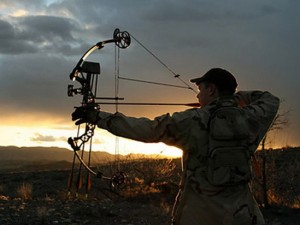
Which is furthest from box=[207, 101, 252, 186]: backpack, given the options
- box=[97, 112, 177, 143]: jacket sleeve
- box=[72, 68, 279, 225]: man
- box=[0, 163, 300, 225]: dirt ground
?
box=[0, 163, 300, 225]: dirt ground

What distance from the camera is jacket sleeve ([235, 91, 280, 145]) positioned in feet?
13.9

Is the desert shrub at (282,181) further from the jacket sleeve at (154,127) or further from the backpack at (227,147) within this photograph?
the jacket sleeve at (154,127)

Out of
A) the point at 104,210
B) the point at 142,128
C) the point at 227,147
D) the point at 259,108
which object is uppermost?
the point at 259,108

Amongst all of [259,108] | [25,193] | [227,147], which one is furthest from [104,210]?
[227,147]

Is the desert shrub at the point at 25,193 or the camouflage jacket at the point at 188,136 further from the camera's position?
the desert shrub at the point at 25,193

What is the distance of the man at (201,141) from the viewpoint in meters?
3.86

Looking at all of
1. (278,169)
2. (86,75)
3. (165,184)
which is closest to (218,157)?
(86,75)

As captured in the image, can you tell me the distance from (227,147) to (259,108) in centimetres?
62

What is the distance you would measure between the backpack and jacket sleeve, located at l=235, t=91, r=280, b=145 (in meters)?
0.22

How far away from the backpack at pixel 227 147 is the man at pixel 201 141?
0.01 meters

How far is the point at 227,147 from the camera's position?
396cm

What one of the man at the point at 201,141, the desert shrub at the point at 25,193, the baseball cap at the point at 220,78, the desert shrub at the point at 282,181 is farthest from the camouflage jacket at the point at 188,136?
the desert shrub at the point at 282,181

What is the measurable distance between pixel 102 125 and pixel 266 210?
14.3 m

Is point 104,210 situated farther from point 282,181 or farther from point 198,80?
point 282,181
